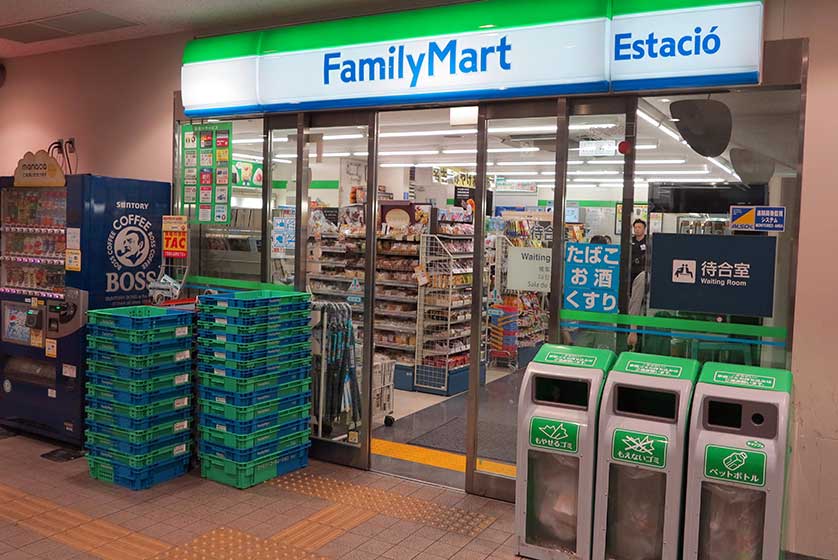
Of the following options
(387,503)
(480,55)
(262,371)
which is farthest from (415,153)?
(387,503)

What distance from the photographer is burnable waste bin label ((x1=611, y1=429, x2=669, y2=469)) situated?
3.47 meters

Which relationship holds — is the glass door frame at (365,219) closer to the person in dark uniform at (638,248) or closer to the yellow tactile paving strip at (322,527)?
the yellow tactile paving strip at (322,527)

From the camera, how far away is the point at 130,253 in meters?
5.96

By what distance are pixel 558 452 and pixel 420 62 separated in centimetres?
277

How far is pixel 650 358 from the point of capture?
391 cm

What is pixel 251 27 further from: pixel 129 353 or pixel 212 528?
pixel 212 528

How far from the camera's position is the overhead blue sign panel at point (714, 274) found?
4.13 meters

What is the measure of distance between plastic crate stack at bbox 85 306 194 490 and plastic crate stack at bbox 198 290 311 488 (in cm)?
16

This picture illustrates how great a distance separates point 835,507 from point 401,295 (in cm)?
526

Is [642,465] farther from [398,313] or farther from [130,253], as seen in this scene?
[398,313]

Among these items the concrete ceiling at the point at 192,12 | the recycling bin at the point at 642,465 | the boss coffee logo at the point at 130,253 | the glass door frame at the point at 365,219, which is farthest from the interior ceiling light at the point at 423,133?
the recycling bin at the point at 642,465

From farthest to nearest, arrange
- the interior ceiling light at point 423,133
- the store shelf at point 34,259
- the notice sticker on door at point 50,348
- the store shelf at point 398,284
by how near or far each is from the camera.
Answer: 1. the interior ceiling light at point 423,133
2. the store shelf at point 398,284
3. the store shelf at point 34,259
4. the notice sticker on door at point 50,348

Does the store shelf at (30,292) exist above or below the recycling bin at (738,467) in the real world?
above

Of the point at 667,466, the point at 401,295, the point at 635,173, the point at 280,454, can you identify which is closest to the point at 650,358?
the point at 667,466
